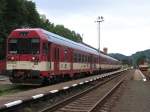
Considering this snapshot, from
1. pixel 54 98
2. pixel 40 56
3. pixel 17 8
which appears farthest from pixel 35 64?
pixel 17 8

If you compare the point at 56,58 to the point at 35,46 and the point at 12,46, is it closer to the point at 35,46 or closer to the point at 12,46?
the point at 35,46

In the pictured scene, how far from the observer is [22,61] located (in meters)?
26.8

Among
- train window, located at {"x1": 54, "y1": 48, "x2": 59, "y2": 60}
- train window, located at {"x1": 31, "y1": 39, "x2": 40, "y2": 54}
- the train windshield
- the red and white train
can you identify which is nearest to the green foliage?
train window, located at {"x1": 54, "y1": 48, "x2": 59, "y2": 60}

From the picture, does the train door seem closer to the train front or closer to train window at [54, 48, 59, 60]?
train window at [54, 48, 59, 60]

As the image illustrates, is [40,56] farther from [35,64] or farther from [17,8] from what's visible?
[17,8]

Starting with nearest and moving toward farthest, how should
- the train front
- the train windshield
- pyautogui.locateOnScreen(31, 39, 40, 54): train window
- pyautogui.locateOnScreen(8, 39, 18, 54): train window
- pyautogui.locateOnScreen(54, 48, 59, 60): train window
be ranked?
1. the train front
2. pyautogui.locateOnScreen(31, 39, 40, 54): train window
3. the train windshield
4. pyautogui.locateOnScreen(8, 39, 18, 54): train window
5. pyautogui.locateOnScreen(54, 48, 59, 60): train window

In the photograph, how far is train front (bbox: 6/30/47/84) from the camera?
26500 mm

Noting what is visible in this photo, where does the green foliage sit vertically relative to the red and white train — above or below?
above

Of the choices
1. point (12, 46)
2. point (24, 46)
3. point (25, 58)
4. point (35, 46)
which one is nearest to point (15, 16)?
point (12, 46)

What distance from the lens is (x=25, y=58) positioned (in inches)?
1053

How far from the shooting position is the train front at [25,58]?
2650cm

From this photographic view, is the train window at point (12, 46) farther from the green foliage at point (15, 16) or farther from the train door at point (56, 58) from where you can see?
the green foliage at point (15, 16)

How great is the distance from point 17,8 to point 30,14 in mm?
7113

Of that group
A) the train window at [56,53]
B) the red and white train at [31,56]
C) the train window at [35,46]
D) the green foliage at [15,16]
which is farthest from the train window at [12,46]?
the green foliage at [15,16]
